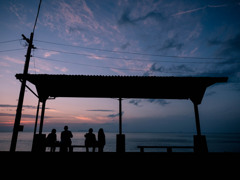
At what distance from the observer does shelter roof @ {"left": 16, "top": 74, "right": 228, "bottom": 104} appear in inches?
260

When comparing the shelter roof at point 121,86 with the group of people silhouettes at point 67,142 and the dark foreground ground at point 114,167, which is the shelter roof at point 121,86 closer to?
the group of people silhouettes at point 67,142

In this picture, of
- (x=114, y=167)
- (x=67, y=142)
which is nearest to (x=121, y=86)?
(x=114, y=167)

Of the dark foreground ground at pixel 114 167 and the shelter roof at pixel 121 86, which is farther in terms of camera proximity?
the shelter roof at pixel 121 86

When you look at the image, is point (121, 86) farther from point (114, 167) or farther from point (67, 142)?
point (67, 142)

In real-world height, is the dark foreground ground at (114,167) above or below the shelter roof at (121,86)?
below

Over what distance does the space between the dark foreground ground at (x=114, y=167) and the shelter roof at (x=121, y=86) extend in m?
3.17

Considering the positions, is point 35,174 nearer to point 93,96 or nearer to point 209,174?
point 93,96

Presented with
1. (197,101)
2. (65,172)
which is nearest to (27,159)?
(65,172)

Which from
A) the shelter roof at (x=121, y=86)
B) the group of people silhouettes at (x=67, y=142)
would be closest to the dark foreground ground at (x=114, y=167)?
the group of people silhouettes at (x=67, y=142)

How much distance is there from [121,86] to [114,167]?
395 cm

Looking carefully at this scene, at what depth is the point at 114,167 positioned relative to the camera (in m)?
4.99

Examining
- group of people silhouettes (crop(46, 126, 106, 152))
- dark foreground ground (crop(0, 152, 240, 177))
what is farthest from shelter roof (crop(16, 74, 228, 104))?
dark foreground ground (crop(0, 152, 240, 177))

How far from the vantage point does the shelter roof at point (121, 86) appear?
660cm

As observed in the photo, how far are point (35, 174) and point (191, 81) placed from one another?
24.3 ft
